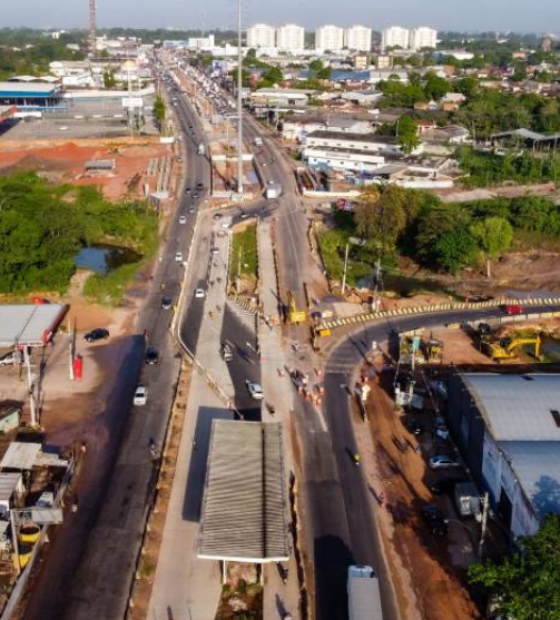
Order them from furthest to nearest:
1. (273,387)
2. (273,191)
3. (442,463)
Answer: (273,191) < (273,387) < (442,463)

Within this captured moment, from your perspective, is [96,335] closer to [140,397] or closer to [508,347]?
[140,397]

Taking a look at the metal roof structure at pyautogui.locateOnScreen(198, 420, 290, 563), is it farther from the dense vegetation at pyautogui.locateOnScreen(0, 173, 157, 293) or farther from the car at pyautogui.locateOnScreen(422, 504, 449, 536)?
the dense vegetation at pyautogui.locateOnScreen(0, 173, 157, 293)

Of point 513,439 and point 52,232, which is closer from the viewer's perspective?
point 513,439

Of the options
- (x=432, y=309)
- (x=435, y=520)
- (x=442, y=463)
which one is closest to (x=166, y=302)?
(x=432, y=309)

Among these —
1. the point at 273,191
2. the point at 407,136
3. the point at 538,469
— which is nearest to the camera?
the point at 538,469

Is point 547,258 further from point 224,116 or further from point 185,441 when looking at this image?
point 224,116

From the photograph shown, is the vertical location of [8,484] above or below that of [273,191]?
below

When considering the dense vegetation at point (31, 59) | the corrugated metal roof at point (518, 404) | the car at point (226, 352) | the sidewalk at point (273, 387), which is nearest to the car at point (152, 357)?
the car at point (226, 352)
